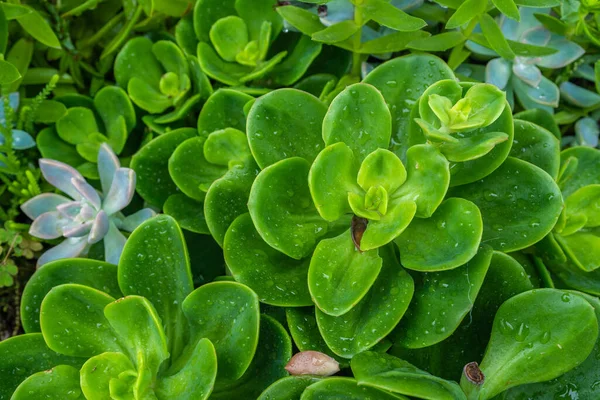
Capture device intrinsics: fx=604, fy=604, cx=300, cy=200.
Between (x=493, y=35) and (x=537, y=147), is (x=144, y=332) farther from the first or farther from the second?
(x=493, y=35)

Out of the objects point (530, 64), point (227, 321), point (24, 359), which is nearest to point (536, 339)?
point (227, 321)

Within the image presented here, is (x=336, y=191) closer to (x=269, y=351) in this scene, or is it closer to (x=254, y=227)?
(x=254, y=227)

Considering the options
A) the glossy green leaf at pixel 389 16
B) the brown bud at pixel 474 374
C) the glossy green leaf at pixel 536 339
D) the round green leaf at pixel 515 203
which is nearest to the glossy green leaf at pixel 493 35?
the glossy green leaf at pixel 389 16

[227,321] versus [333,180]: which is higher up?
[333,180]

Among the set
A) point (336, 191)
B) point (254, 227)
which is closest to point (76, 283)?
point (254, 227)

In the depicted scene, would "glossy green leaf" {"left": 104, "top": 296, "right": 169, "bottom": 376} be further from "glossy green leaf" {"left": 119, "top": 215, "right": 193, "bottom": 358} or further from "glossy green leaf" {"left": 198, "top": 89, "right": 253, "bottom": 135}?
"glossy green leaf" {"left": 198, "top": 89, "right": 253, "bottom": 135}

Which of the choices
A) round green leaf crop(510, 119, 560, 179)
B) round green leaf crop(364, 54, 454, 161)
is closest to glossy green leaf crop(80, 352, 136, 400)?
round green leaf crop(364, 54, 454, 161)
